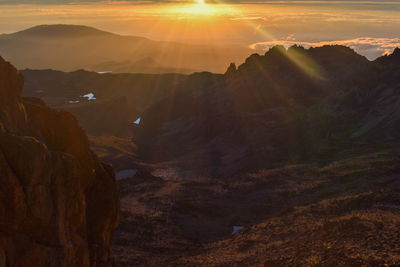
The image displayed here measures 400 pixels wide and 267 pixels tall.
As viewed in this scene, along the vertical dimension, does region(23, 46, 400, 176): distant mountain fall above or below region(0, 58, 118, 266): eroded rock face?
below

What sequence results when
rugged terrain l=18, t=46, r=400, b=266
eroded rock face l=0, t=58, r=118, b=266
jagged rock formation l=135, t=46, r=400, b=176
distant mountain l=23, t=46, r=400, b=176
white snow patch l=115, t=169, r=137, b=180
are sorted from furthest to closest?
jagged rock formation l=135, t=46, r=400, b=176
distant mountain l=23, t=46, r=400, b=176
white snow patch l=115, t=169, r=137, b=180
rugged terrain l=18, t=46, r=400, b=266
eroded rock face l=0, t=58, r=118, b=266

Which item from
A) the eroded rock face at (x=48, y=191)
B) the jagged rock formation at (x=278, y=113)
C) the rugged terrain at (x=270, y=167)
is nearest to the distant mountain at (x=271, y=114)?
the jagged rock formation at (x=278, y=113)

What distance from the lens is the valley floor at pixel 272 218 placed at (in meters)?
34.6

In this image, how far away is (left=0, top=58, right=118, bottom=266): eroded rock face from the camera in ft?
74.3

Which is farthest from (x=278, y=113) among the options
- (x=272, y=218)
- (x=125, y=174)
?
(x=272, y=218)

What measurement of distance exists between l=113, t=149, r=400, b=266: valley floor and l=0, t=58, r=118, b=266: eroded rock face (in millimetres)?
11526

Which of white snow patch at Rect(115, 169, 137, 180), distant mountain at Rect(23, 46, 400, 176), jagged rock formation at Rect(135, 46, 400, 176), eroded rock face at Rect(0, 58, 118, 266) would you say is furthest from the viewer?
jagged rock formation at Rect(135, 46, 400, 176)

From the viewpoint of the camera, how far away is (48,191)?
81.5 ft

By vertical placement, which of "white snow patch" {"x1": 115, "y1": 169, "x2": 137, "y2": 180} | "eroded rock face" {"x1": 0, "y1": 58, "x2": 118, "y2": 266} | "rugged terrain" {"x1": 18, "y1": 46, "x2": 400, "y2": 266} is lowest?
"white snow patch" {"x1": 115, "y1": 169, "x2": 137, "y2": 180}

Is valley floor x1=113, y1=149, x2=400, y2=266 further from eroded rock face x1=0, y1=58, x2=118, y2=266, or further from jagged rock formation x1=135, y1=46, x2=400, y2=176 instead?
jagged rock formation x1=135, y1=46, x2=400, y2=176

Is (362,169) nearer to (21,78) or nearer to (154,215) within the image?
(154,215)

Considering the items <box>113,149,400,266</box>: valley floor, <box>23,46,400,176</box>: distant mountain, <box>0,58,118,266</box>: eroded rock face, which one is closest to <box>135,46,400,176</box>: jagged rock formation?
<box>23,46,400,176</box>: distant mountain

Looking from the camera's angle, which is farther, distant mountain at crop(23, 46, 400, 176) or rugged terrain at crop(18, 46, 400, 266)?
distant mountain at crop(23, 46, 400, 176)

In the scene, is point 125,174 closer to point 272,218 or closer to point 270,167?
point 270,167
